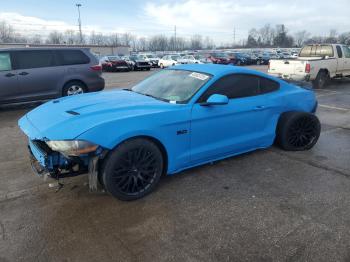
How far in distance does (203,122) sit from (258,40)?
415 ft

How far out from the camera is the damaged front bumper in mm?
3270

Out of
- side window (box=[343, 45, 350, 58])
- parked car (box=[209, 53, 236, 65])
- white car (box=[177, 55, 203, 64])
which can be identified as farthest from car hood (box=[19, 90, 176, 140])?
parked car (box=[209, 53, 236, 65])

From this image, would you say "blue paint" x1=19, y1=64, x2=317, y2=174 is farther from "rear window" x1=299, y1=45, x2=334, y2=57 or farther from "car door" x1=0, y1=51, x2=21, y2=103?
"rear window" x1=299, y1=45, x2=334, y2=57

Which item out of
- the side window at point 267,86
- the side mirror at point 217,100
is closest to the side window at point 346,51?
the side window at point 267,86

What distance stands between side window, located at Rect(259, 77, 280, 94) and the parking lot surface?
42.4 inches

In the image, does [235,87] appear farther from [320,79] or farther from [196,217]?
[320,79]

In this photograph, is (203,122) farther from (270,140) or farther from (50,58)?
(50,58)

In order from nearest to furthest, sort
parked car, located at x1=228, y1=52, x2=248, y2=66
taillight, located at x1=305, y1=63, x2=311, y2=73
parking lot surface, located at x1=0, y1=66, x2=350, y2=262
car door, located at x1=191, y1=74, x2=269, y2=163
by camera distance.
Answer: parking lot surface, located at x1=0, y1=66, x2=350, y2=262 < car door, located at x1=191, y1=74, x2=269, y2=163 < taillight, located at x1=305, y1=63, x2=311, y2=73 < parked car, located at x1=228, y1=52, x2=248, y2=66

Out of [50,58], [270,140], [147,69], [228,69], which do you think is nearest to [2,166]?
[228,69]

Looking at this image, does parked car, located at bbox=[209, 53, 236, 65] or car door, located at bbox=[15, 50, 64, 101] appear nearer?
car door, located at bbox=[15, 50, 64, 101]

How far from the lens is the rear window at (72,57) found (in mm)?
8876

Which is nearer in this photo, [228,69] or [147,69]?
[228,69]

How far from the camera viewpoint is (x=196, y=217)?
3.27 m

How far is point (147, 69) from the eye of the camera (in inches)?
1102
